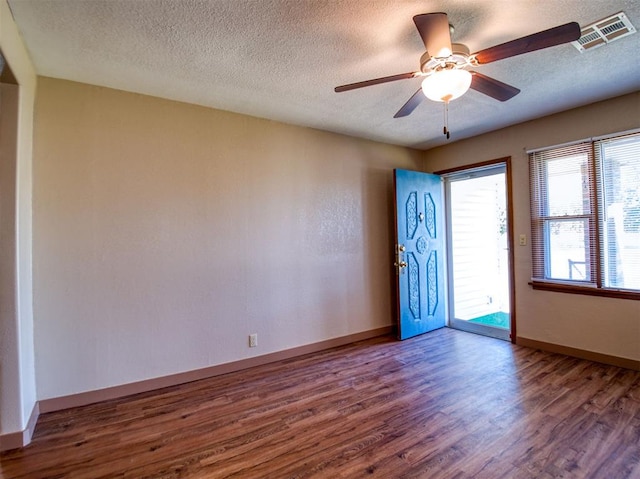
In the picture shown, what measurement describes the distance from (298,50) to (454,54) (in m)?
0.99

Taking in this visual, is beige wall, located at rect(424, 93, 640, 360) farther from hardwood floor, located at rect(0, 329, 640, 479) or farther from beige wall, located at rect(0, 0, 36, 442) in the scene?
beige wall, located at rect(0, 0, 36, 442)

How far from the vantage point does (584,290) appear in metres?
3.11

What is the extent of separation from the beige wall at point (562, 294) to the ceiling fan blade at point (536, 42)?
2163 millimetres

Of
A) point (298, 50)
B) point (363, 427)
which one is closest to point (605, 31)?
point (298, 50)

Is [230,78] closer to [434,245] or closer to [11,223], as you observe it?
[11,223]

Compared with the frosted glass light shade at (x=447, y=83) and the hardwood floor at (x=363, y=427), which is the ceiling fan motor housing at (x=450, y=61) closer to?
the frosted glass light shade at (x=447, y=83)

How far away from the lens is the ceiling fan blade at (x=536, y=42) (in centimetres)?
142

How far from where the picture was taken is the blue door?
392 centimetres

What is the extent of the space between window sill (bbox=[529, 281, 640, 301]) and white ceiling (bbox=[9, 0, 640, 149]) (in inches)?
71.4

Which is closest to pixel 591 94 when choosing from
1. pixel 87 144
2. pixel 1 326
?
pixel 87 144

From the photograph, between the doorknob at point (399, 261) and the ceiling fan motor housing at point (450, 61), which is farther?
the doorknob at point (399, 261)

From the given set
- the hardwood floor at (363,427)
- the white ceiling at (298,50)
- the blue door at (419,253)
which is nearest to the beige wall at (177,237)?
the white ceiling at (298,50)

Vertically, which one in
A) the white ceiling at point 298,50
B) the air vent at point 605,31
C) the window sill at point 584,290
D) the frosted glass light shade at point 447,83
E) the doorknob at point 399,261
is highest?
the white ceiling at point 298,50

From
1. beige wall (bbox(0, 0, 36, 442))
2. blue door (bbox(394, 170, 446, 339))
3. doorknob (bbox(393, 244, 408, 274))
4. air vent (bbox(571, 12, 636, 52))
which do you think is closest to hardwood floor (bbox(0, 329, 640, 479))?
beige wall (bbox(0, 0, 36, 442))
